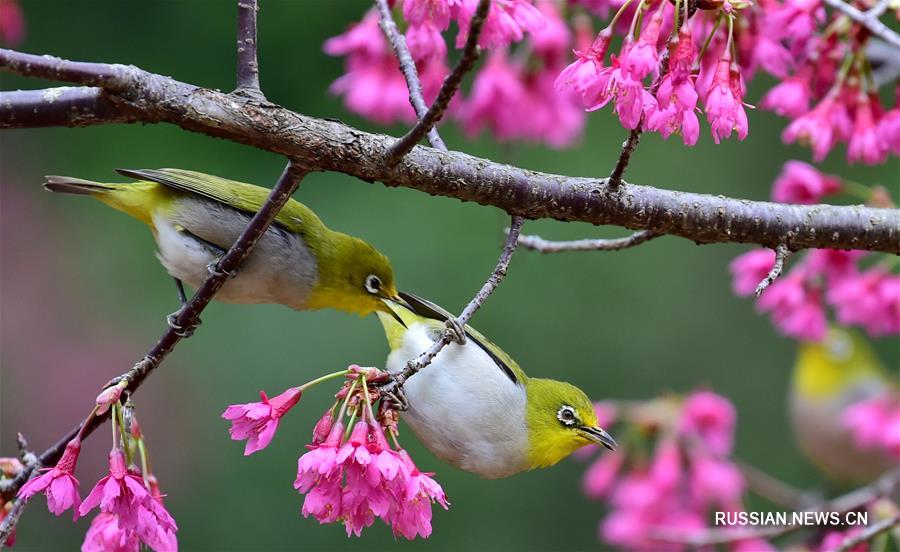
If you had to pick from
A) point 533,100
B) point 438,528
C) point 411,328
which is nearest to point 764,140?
point 438,528

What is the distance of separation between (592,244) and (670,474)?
1826 mm

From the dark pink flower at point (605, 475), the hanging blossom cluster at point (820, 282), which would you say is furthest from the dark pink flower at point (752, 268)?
the dark pink flower at point (605, 475)

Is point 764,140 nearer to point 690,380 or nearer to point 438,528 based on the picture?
point 690,380

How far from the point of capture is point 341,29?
7.38 m

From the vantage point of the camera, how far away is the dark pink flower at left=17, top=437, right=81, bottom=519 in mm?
1601

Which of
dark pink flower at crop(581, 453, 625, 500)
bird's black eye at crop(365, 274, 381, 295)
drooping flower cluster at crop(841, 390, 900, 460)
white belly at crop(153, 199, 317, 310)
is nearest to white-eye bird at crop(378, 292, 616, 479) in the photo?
bird's black eye at crop(365, 274, 381, 295)

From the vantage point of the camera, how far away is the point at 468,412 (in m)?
2.15

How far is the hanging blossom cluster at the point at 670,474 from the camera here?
3.69 meters

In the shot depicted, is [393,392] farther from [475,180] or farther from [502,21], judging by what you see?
[502,21]

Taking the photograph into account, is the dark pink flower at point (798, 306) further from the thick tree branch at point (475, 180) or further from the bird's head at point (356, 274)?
the bird's head at point (356, 274)

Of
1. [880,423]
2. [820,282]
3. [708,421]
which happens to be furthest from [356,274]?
[880,423]

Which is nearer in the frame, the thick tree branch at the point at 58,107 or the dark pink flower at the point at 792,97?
the thick tree branch at the point at 58,107

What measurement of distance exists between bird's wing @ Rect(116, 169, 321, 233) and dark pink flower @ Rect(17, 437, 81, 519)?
41.6 inches

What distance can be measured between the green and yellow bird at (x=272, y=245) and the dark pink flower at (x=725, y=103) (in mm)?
1115
